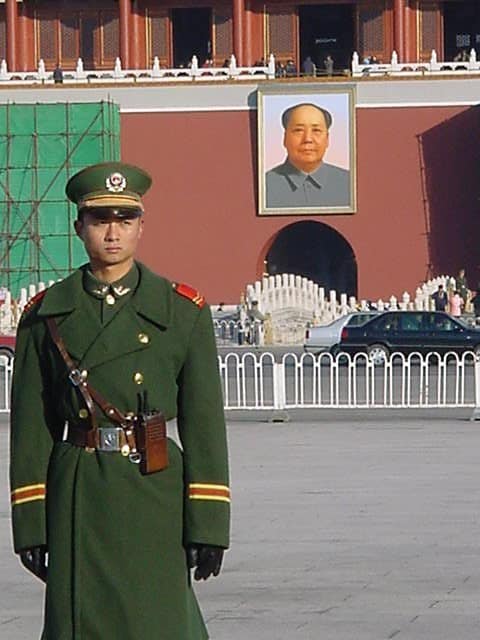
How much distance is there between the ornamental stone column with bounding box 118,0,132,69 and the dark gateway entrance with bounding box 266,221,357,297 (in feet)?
18.4

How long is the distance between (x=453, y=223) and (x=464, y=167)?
49.4 inches

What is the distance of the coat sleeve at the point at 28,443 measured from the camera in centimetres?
533

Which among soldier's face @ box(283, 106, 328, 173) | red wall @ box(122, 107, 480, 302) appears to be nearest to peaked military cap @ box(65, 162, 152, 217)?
soldier's face @ box(283, 106, 328, 173)

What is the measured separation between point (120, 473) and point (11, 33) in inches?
1534

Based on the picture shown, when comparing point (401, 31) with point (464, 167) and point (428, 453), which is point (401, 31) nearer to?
point (464, 167)

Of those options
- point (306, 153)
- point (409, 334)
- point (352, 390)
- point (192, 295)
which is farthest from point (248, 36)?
point (192, 295)

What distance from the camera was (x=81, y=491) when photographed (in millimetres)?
5301

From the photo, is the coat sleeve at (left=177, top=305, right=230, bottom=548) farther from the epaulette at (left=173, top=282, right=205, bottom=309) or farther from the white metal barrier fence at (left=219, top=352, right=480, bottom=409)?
the white metal barrier fence at (left=219, top=352, right=480, bottom=409)

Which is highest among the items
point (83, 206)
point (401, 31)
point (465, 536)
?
point (401, 31)

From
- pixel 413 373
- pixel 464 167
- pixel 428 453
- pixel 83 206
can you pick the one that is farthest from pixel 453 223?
pixel 83 206

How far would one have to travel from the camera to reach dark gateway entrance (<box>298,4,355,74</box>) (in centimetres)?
4356

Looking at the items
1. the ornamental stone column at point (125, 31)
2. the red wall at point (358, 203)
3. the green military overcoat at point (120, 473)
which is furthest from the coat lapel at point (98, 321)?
the ornamental stone column at point (125, 31)

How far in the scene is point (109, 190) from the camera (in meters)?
5.43

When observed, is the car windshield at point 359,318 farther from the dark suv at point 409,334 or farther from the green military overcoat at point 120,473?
the green military overcoat at point 120,473
